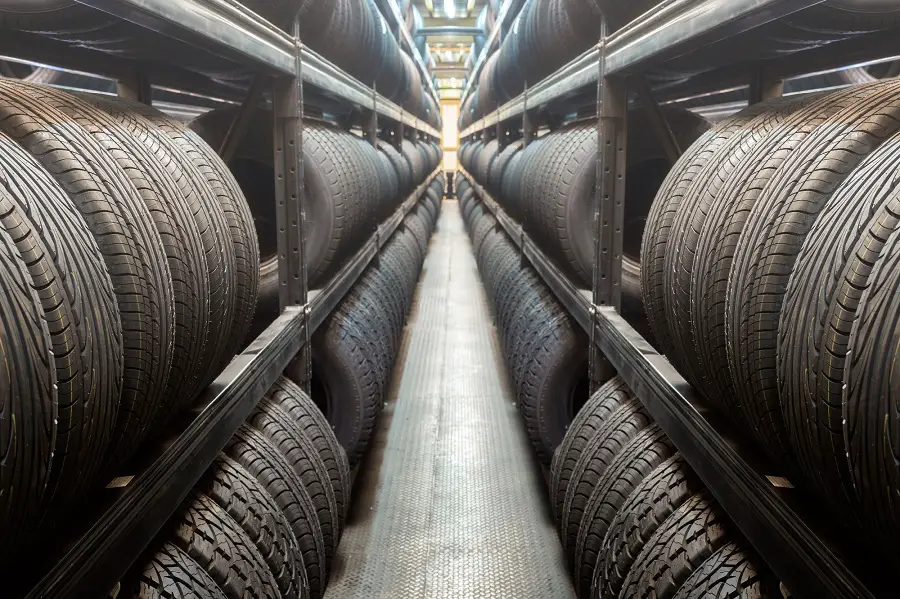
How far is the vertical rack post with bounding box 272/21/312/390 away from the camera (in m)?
2.05

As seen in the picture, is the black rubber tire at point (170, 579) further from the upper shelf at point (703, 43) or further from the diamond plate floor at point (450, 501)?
the upper shelf at point (703, 43)

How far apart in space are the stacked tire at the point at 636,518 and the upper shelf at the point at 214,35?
1.26m

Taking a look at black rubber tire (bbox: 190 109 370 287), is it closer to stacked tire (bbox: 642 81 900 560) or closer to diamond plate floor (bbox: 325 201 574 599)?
diamond plate floor (bbox: 325 201 574 599)

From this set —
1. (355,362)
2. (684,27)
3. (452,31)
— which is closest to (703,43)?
(684,27)

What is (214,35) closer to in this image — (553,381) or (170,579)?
(170,579)

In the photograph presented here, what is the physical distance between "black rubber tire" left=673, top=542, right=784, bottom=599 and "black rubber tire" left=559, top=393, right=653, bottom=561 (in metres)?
0.53

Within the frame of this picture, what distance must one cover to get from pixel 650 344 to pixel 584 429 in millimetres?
298

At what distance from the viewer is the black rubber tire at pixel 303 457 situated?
177cm

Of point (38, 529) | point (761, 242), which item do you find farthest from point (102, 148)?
point (761, 242)

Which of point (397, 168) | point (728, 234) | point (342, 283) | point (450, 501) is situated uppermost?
point (397, 168)

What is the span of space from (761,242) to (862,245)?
0.27m

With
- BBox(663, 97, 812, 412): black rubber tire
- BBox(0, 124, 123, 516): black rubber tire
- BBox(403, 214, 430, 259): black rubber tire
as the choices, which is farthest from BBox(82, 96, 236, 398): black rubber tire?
BBox(403, 214, 430, 259): black rubber tire

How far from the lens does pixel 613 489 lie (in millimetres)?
1635

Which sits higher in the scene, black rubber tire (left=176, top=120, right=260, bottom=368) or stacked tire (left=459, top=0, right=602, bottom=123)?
stacked tire (left=459, top=0, right=602, bottom=123)
